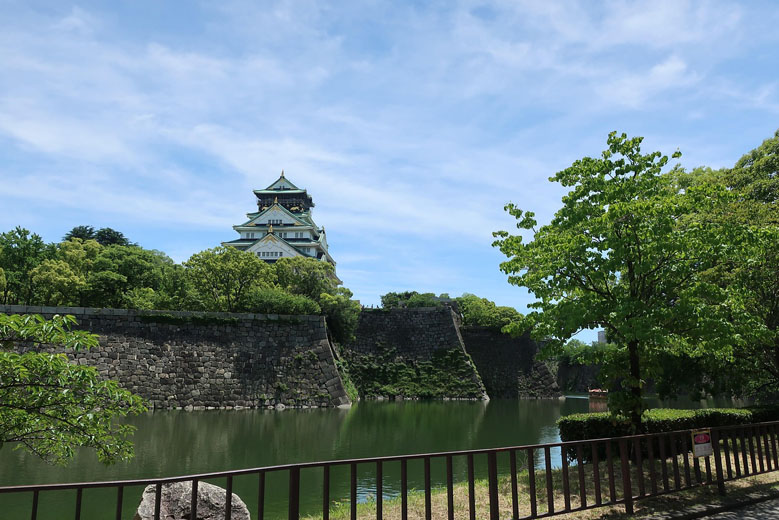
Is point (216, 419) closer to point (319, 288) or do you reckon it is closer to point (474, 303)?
point (319, 288)

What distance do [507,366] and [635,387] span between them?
35.1 meters

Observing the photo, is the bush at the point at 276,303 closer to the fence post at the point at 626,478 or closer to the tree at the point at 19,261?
the tree at the point at 19,261

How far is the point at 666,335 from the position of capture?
319 inches

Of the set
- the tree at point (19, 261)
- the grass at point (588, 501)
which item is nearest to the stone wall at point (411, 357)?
the tree at point (19, 261)

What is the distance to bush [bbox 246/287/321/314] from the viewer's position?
3061 cm

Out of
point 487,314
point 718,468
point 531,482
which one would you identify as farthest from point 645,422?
point 487,314

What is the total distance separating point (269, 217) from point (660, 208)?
52.4 m

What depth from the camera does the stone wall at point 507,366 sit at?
1645 inches

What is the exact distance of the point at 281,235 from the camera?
5609 centimetres

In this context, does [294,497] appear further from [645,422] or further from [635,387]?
[645,422]

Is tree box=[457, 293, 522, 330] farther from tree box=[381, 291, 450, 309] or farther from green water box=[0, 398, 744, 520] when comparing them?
green water box=[0, 398, 744, 520]

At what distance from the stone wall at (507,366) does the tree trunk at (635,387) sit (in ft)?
110

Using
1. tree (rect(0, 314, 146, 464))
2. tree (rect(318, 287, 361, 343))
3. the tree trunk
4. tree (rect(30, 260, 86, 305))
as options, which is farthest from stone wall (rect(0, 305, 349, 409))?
tree (rect(0, 314, 146, 464))

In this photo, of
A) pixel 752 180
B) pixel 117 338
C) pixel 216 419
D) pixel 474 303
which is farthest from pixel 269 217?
pixel 752 180
